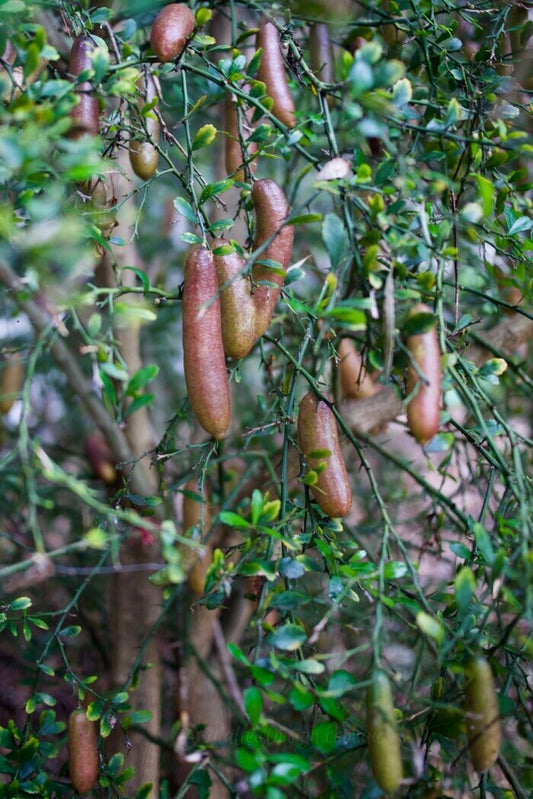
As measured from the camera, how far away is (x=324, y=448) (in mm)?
625

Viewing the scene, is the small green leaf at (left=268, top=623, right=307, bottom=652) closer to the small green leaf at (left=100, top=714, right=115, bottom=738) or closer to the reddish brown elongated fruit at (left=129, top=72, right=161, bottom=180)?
the small green leaf at (left=100, top=714, right=115, bottom=738)

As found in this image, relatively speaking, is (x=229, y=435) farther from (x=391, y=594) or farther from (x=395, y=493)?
(x=391, y=594)

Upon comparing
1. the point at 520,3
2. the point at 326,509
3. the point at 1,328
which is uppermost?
the point at 520,3

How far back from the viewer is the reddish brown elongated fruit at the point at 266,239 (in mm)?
627

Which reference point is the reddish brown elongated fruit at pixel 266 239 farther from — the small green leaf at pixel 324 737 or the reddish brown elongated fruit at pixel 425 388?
the small green leaf at pixel 324 737

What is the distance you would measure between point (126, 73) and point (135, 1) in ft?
0.46

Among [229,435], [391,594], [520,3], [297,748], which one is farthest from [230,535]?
[520,3]

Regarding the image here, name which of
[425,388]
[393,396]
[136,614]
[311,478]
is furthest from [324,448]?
[136,614]

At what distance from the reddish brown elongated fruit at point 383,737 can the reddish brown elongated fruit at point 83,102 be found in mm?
496

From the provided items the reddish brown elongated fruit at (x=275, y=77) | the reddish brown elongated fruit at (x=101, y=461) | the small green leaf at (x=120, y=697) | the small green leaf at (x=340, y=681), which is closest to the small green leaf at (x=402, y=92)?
the reddish brown elongated fruit at (x=275, y=77)

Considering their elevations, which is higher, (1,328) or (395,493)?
(1,328)

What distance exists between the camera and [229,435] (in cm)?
138

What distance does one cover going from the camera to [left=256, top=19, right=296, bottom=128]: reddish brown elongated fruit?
72cm

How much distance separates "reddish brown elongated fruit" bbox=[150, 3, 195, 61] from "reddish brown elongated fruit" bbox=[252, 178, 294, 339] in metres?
Result: 0.14
